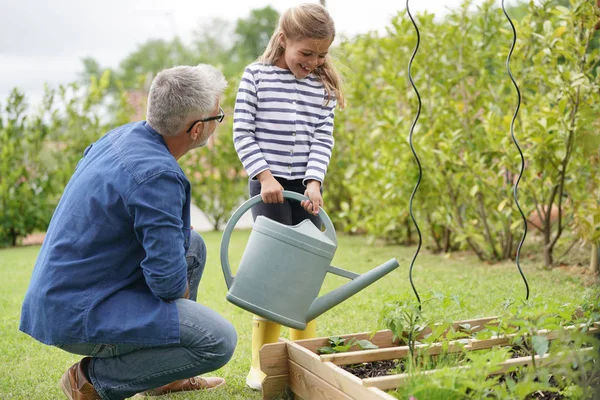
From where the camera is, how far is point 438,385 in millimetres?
1540

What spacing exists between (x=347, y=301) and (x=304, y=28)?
67.4 inches

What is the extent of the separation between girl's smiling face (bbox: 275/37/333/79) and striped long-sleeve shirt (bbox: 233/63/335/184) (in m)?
0.05

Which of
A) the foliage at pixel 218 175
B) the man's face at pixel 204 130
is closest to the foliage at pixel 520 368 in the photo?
the man's face at pixel 204 130

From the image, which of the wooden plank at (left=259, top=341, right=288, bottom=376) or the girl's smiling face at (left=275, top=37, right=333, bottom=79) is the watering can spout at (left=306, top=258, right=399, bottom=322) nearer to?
the wooden plank at (left=259, top=341, right=288, bottom=376)

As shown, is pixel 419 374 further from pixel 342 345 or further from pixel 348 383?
pixel 342 345

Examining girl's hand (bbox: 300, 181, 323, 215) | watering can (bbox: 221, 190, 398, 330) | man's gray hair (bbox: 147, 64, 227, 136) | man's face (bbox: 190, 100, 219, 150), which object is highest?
man's gray hair (bbox: 147, 64, 227, 136)

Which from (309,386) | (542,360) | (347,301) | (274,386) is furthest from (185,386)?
(347,301)

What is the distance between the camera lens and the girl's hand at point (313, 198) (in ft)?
7.23

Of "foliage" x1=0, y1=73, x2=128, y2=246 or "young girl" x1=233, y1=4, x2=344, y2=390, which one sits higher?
"young girl" x1=233, y1=4, x2=344, y2=390

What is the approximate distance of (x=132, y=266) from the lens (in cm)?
184

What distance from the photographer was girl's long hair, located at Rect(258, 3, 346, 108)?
7.20ft

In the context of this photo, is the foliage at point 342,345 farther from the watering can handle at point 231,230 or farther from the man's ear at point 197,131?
the man's ear at point 197,131

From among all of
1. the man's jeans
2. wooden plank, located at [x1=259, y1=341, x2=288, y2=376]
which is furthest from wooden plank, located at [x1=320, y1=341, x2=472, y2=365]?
the man's jeans

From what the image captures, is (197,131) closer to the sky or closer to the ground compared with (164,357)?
closer to the sky
